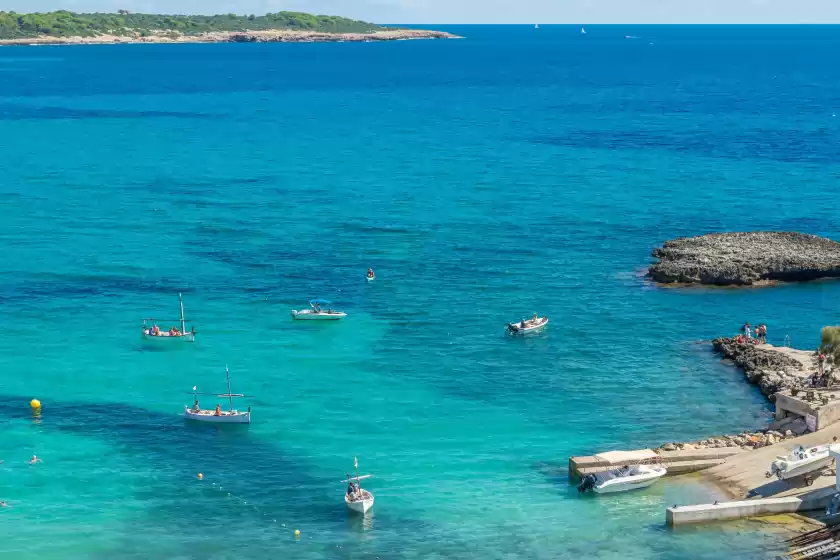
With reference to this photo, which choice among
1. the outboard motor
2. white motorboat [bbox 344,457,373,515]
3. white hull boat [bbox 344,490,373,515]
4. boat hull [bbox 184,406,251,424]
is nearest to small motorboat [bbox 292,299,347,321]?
boat hull [bbox 184,406,251,424]

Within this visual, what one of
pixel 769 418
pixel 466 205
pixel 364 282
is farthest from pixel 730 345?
pixel 466 205

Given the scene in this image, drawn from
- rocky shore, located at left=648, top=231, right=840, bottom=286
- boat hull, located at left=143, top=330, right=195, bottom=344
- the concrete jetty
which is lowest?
boat hull, located at left=143, top=330, right=195, bottom=344

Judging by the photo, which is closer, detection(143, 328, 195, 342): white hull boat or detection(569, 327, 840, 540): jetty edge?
detection(569, 327, 840, 540): jetty edge

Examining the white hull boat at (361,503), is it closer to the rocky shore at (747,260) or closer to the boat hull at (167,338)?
the boat hull at (167,338)

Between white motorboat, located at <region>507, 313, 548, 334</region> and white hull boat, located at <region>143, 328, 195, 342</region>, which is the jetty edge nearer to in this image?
white motorboat, located at <region>507, 313, 548, 334</region>

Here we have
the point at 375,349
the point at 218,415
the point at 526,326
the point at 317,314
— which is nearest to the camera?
the point at 218,415

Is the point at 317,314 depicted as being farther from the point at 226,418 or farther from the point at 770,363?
the point at 770,363

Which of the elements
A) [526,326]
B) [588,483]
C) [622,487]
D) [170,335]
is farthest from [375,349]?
[622,487]
